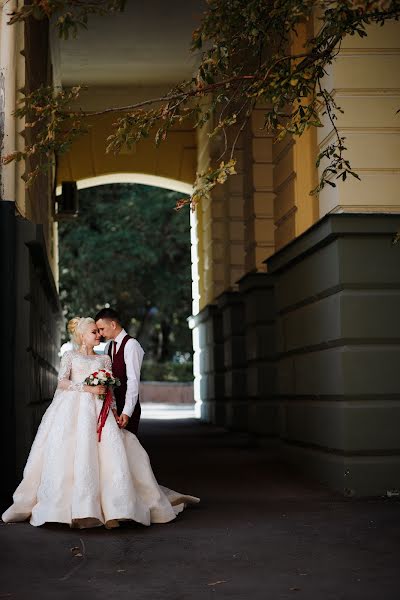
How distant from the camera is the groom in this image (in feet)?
28.4

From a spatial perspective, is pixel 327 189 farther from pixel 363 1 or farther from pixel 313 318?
pixel 363 1

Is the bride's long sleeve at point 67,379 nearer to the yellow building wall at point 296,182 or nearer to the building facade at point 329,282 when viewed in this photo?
the building facade at point 329,282

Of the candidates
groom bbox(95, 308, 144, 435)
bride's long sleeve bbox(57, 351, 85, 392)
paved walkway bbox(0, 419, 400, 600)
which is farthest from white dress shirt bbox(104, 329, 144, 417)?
paved walkway bbox(0, 419, 400, 600)

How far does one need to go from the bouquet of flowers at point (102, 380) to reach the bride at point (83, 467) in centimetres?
8

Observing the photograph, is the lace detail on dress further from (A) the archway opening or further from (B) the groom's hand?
(A) the archway opening

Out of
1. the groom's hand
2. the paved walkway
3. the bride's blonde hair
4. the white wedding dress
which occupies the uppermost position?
the bride's blonde hair

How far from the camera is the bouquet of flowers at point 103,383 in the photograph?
27.5 feet

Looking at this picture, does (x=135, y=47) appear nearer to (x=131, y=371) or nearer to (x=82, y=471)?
(x=131, y=371)

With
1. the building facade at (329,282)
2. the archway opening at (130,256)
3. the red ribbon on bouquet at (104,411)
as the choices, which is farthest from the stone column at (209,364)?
the red ribbon on bouquet at (104,411)

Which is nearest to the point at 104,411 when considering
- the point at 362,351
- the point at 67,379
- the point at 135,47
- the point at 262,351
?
the point at 67,379

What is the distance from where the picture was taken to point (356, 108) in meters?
10.4

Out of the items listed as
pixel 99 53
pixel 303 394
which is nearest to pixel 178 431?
pixel 99 53

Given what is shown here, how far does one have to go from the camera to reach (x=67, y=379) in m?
8.62

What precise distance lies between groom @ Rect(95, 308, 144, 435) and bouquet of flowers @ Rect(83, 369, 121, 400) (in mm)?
247
